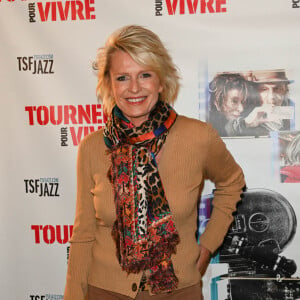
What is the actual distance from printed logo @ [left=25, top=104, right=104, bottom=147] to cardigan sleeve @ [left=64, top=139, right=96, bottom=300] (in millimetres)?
604

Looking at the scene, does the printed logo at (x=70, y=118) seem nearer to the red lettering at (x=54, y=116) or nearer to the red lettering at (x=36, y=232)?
the red lettering at (x=54, y=116)

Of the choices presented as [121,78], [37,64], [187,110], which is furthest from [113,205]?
[37,64]

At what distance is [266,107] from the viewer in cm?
213

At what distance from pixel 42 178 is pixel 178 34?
995 mm

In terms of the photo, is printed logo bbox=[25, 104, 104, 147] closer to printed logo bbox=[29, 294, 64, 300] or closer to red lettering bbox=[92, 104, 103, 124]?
red lettering bbox=[92, 104, 103, 124]

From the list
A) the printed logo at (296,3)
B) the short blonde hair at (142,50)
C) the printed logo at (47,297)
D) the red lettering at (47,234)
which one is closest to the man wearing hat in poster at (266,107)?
the printed logo at (296,3)

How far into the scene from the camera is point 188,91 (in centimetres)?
218

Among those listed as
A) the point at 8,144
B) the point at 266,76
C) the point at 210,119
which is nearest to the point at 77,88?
the point at 8,144

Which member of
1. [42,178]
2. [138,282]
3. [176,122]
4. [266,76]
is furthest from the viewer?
[42,178]

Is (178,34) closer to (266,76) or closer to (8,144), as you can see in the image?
(266,76)

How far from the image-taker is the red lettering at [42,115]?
2283 mm

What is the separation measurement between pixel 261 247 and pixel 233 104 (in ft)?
2.32

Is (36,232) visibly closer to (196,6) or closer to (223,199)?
(223,199)

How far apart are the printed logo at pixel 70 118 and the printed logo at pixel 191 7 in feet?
1.87
